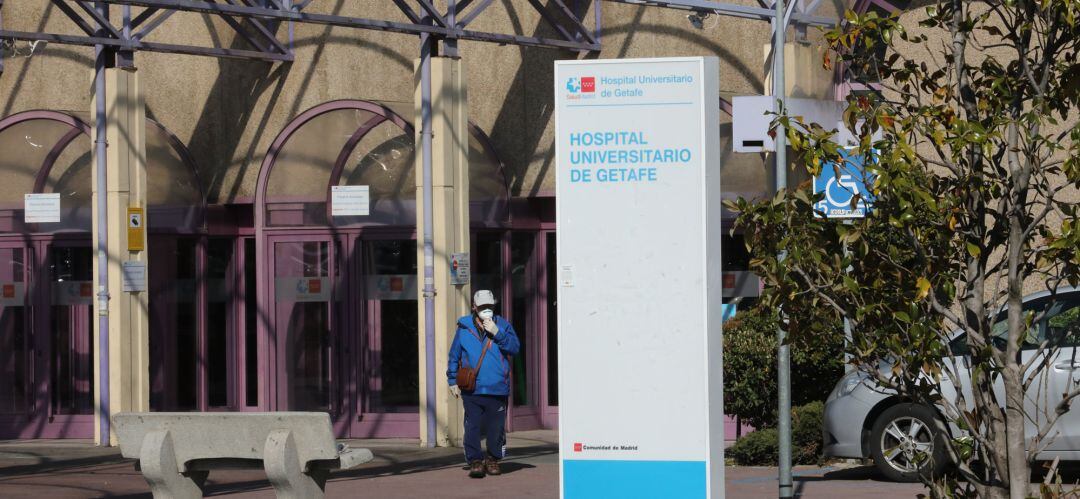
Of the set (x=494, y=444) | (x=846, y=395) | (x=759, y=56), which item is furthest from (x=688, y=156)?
(x=759, y=56)

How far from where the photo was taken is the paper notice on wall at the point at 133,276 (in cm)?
1873

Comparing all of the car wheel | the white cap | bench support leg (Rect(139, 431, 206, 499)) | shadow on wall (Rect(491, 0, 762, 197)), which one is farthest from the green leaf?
shadow on wall (Rect(491, 0, 762, 197))

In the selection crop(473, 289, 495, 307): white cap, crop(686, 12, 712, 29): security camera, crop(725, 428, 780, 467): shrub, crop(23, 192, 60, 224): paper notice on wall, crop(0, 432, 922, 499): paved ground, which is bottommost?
crop(0, 432, 922, 499): paved ground

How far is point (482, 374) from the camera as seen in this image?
1481cm

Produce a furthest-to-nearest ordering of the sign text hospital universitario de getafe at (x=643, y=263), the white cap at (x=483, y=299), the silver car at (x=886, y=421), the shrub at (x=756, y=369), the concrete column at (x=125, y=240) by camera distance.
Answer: the concrete column at (x=125, y=240), the shrub at (x=756, y=369), the white cap at (x=483, y=299), the silver car at (x=886, y=421), the sign text hospital universitario de getafe at (x=643, y=263)

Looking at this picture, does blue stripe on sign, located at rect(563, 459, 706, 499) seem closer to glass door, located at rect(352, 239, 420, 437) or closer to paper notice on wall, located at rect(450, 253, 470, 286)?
paper notice on wall, located at rect(450, 253, 470, 286)

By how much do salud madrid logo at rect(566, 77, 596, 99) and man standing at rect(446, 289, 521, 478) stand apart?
7.00 meters

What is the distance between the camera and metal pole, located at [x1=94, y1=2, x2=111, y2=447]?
18.7m

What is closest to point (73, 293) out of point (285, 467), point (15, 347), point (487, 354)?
point (15, 347)

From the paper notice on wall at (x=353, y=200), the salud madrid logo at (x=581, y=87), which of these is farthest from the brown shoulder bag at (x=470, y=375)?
the salud madrid logo at (x=581, y=87)

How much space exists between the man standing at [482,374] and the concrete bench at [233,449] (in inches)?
179

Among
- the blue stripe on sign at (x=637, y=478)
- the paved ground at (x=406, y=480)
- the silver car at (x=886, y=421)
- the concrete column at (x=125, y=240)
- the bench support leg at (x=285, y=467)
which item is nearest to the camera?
the blue stripe on sign at (x=637, y=478)

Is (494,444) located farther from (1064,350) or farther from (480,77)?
(480,77)

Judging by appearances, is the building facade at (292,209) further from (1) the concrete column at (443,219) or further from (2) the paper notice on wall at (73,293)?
(1) the concrete column at (443,219)
